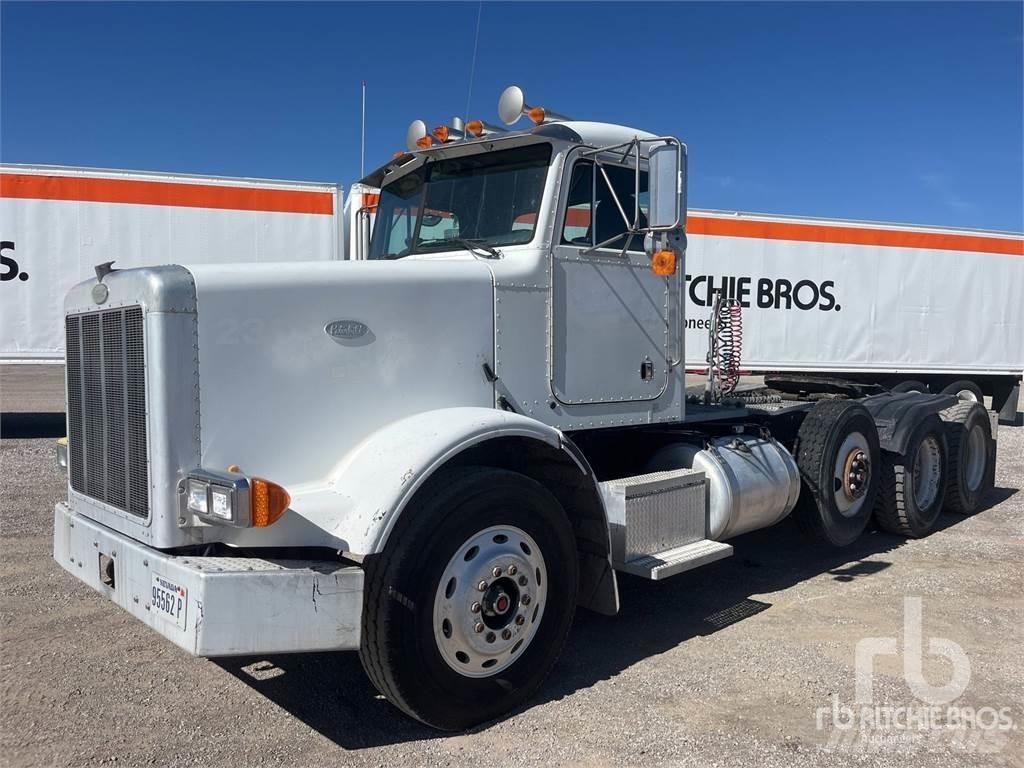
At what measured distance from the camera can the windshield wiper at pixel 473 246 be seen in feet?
14.6

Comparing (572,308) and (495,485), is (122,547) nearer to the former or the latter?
(495,485)

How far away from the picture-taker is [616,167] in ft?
15.9

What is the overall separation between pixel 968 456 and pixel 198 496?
758 cm

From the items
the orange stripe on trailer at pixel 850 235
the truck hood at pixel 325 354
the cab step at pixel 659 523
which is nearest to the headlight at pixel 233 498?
the truck hood at pixel 325 354

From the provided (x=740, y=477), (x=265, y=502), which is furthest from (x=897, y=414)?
(x=265, y=502)

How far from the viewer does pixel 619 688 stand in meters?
4.14

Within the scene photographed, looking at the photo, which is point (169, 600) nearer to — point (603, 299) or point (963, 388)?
point (603, 299)

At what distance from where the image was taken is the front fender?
3.36 m

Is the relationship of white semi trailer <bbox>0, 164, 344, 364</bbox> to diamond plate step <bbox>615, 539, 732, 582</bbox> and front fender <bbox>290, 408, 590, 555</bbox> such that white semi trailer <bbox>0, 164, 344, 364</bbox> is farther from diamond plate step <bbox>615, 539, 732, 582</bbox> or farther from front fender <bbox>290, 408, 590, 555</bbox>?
front fender <bbox>290, 408, 590, 555</bbox>

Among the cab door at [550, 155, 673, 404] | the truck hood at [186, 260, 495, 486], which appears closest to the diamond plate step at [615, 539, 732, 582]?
the cab door at [550, 155, 673, 404]

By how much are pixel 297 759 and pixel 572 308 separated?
2553 millimetres

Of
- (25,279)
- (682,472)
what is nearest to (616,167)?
(682,472)

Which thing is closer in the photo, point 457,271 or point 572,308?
point 457,271

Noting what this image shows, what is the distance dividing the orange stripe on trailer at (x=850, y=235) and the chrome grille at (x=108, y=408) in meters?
11.1
